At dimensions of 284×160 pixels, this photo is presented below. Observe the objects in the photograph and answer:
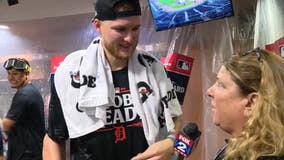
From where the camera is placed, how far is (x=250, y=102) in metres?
1.34

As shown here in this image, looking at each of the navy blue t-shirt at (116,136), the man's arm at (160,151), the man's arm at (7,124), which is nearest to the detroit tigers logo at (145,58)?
the navy blue t-shirt at (116,136)

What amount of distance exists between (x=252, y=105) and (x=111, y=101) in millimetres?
522

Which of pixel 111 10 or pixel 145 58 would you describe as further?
pixel 145 58

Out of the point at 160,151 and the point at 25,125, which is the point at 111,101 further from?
the point at 25,125

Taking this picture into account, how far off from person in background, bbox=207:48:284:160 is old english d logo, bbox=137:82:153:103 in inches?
11.2

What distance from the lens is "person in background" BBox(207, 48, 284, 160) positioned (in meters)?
1.22

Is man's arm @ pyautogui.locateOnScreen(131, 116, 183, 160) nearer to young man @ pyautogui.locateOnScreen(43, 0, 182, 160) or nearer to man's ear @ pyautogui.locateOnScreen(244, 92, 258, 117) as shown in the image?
young man @ pyautogui.locateOnScreen(43, 0, 182, 160)

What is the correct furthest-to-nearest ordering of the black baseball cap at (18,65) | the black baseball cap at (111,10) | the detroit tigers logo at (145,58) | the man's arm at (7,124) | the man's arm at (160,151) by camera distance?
the black baseball cap at (18,65)
the man's arm at (7,124)
the detroit tigers logo at (145,58)
the black baseball cap at (111,10)
the man's arm at (160,151)

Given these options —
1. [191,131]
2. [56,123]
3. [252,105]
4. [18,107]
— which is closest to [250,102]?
[252,105]

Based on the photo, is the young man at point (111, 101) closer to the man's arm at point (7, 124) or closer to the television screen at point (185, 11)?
the man's arm at point (7, 124)

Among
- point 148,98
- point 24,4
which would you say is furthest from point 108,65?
point 24,4

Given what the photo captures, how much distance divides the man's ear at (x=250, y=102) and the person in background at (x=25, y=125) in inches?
82.1

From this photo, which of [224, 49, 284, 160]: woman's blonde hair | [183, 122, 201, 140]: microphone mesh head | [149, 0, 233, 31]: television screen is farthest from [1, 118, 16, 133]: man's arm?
[224, 49, 284, 160]: woman's blonde hair

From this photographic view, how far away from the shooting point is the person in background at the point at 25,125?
306 centimetres
